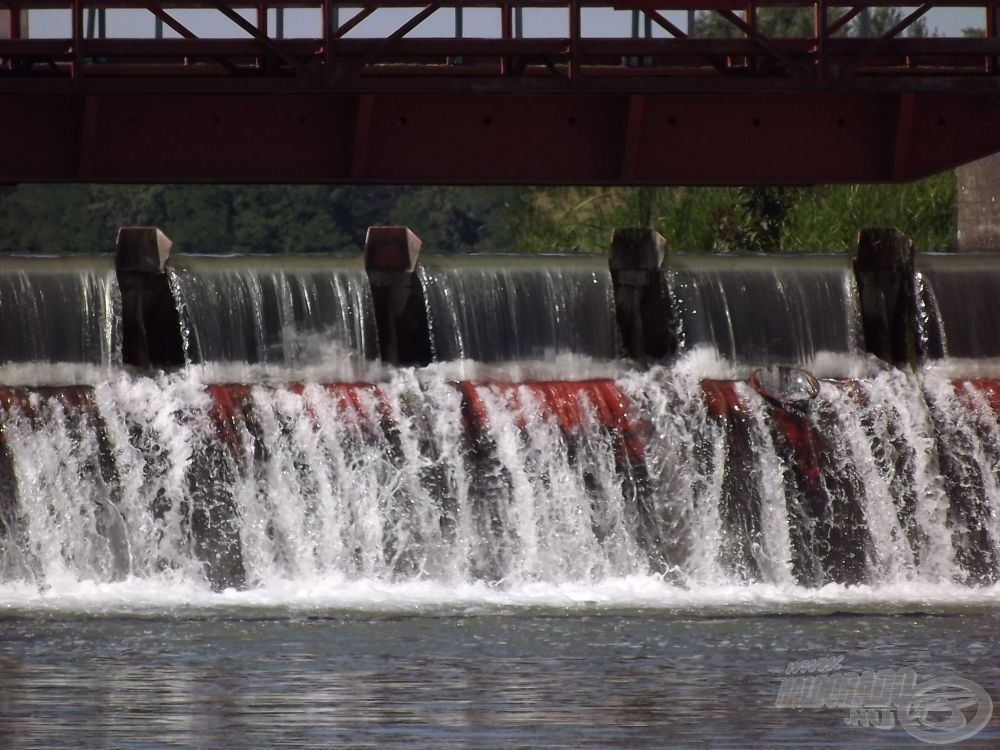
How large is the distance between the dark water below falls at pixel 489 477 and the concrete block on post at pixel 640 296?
18 cm

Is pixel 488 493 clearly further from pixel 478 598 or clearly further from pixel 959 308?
pixel 959 308

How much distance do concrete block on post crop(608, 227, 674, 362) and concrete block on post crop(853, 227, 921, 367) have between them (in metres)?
2.25

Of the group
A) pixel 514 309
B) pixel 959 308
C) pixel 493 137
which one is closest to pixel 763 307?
pixel 959 308

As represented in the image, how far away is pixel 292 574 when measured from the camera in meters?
21.1

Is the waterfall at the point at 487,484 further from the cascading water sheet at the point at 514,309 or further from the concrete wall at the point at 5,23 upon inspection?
the concrete wall at the point at 5,23

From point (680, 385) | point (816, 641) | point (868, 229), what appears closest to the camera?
point (816, 641)

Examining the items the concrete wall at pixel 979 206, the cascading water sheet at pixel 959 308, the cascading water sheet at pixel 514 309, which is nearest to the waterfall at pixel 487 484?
the cascading water sheet at pixel 514 309

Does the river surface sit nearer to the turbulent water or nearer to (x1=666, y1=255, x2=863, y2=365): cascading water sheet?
the turbulent water

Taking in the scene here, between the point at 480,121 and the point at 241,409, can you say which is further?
the point at 480,121

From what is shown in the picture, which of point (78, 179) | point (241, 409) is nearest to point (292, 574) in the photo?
point (241, 409)

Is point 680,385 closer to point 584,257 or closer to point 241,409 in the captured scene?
point 584,257

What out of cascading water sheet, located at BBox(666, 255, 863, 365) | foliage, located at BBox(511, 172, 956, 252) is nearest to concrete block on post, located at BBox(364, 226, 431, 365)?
cascading water sheet, located at BBox(666, 255, 863, 365)

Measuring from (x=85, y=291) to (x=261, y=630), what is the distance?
7279mm

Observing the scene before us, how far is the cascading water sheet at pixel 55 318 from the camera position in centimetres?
2284
